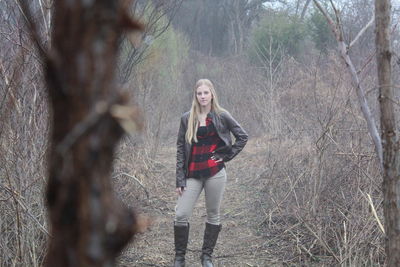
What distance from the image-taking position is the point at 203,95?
4.62m

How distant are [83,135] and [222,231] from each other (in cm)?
592

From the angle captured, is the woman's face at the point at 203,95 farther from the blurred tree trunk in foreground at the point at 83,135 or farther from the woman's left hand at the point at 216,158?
the blurred tree trunk in foreground at the point at 83,135

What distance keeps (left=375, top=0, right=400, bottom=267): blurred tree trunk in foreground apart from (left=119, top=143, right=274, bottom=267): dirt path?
9.71 feet

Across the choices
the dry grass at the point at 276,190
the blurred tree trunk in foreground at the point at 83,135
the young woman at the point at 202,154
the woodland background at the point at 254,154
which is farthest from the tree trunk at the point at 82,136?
the young woman at the point at 202,154

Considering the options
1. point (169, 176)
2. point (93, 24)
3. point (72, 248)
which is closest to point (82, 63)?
point (93, 24)

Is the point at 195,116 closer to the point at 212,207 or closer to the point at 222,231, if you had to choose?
the point at 212,207

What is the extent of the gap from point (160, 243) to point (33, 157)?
2.72m

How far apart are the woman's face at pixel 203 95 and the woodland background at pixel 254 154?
2.16 ft

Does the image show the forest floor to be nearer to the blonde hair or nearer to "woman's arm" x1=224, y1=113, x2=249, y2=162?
the blonde hair

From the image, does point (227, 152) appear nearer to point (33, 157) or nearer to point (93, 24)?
point (33, 157)

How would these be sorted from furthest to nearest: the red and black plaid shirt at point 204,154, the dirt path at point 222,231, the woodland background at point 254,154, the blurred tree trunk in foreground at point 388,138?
1. the dirt path at point 222,231
2. the red and black plaid shirt at point 204,154
3. the woodland background at point 254,154
4. the blurred tree trunk in foreground at point 388,138

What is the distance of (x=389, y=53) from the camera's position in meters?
1.54

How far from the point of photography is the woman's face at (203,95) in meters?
4.62

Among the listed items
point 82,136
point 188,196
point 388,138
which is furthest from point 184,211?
point 82,136
